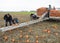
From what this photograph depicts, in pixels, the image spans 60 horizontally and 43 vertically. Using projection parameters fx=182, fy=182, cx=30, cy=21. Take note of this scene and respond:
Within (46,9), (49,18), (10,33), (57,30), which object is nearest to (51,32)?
(57,30)

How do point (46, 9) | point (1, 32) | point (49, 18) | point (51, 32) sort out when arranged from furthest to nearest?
point (46, 9), point (49, 18), point (51, 32), point (1, 32)

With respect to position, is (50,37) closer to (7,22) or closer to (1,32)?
(1,32)

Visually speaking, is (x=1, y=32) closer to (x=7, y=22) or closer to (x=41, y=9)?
(x=7, y=22)

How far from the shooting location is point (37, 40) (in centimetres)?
1204

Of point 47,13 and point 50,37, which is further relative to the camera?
point 47,13

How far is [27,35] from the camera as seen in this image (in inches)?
518

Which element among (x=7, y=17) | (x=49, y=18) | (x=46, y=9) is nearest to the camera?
(x=7, y=17)

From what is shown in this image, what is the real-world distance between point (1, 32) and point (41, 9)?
8963 millimetres

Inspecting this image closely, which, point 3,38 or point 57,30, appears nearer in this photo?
point 3,38

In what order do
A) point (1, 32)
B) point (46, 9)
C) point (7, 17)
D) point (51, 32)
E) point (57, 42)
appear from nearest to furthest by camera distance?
point (57, 42), point (1, 32), point (51, 32), point (7, 17), point (46, 9)

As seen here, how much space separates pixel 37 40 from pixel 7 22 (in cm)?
645

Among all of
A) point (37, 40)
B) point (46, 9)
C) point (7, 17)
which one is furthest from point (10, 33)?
point (46, 9)

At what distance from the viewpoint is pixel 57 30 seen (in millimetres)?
14625

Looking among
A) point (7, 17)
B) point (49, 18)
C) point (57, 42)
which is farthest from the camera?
point (49, 18)
